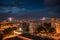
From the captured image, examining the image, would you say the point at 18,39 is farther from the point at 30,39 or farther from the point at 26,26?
the point at 26,26

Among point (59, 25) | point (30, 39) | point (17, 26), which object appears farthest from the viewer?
point (59, 25)

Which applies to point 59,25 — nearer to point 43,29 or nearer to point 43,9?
point 43,29

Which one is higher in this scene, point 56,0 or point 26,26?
point 56,0

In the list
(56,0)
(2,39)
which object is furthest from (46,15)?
(2,39)

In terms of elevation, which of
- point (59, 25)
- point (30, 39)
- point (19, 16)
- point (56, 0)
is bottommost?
point (30, 39)

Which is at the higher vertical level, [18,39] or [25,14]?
[25,14]

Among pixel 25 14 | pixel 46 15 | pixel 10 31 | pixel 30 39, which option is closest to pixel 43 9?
pixel 46 15

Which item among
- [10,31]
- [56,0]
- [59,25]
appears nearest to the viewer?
[56,0]

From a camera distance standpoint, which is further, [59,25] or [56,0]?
[59,25]

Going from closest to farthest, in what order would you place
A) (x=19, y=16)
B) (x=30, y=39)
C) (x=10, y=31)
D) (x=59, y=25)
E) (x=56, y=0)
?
1. (x=30, y=39)
2. (x=56, y=0)
3. (x=19, y=16)
4. (x=10, y=31)
5. (x=59, y=25)
